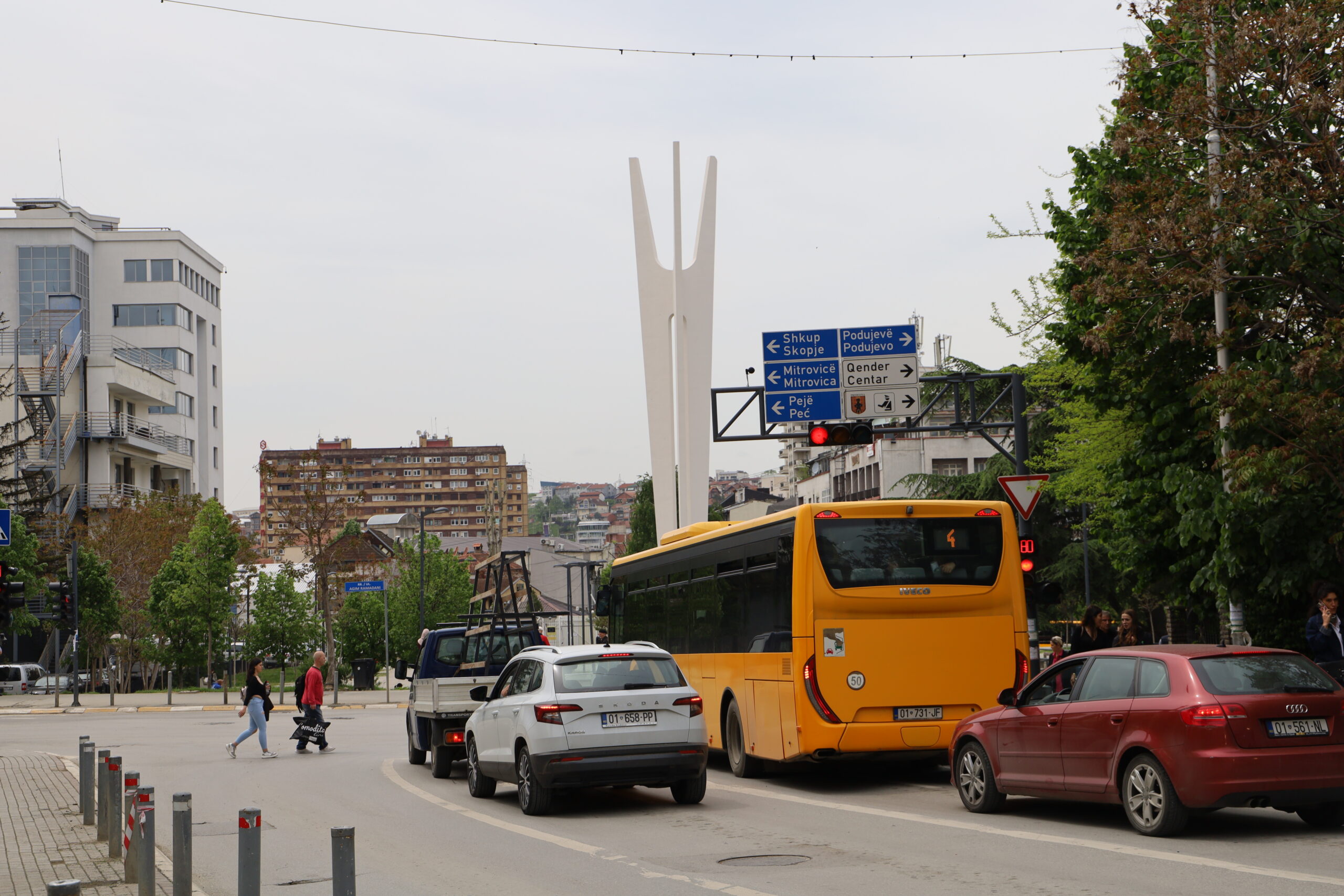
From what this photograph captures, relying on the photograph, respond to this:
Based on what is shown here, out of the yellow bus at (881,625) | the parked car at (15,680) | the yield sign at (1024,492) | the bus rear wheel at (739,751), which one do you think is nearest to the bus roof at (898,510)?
the yellow bus at (881,625)

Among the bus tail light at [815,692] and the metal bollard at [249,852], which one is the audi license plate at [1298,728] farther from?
the metal bollard at [249,852]

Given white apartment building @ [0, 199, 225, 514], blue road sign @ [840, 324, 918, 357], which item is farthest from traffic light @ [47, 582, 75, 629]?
blue road sign @ [840, 324, 918, 357]

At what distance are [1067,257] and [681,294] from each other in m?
22.0

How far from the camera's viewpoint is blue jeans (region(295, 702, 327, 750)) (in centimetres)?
2639

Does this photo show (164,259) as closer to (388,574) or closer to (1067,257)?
(388,574)

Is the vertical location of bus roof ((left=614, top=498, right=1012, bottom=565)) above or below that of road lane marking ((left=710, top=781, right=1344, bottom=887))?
above

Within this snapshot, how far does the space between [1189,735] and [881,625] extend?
5204 mm

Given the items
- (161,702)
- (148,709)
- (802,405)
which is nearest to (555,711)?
(802,405)

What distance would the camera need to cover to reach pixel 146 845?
31.4 ft

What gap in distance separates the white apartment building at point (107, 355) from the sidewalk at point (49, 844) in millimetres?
55981

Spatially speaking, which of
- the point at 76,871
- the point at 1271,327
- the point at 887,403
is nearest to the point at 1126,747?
the point at 76,871

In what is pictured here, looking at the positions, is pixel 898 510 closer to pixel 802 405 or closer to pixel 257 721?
pixel 802 405

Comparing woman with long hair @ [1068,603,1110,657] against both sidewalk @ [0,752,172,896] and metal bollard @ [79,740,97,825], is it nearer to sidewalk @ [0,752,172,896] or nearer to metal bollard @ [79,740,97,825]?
sidewalk @ [0,752,172,896]

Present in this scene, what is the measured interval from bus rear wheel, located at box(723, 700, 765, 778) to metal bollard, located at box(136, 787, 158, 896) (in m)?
8.89
